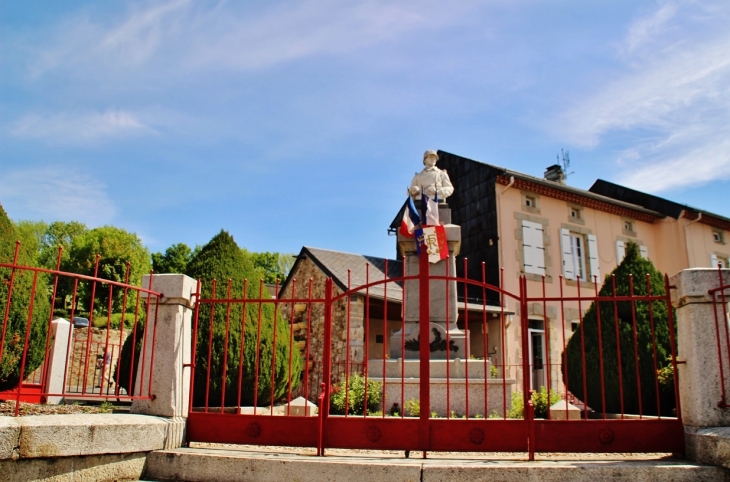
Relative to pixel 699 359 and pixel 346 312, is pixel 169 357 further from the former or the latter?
pixel 346 312

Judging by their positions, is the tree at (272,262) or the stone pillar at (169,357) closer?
the stone pillar at (169,357)

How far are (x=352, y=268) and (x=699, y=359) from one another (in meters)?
11.5

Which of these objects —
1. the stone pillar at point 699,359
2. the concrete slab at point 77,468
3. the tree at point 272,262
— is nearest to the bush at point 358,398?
the concrete slab at point 77,468

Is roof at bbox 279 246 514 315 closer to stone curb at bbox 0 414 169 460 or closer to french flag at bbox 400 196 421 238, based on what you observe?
french flag at bbox 400 196 421 238

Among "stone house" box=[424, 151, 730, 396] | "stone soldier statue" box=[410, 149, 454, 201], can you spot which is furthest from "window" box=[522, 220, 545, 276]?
"stone soldier statue" box=[410, 149, 454, 201]

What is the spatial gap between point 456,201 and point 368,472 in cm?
1466

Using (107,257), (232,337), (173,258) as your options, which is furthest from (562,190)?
(173,258)

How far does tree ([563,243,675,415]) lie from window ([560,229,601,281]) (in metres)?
8.41

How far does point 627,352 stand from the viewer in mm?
7375

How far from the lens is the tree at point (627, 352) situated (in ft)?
23.1

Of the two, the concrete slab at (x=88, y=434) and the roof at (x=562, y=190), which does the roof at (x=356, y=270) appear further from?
the concrete slab at (x=88, y=434)

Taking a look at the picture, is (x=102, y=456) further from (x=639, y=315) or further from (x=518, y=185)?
(x=518, y=185)

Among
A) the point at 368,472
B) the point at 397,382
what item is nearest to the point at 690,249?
the point at 397,382

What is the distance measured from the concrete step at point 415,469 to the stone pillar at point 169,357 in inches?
19.9
